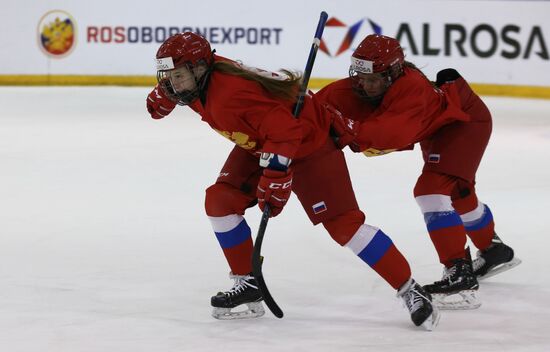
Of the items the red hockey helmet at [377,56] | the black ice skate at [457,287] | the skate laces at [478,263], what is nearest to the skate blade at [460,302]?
the black ice skate at [457,287]

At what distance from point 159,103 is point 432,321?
47.4 inches

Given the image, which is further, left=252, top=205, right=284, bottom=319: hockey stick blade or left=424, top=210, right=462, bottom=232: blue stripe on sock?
left=424, top=210, right=462, bottom=232: blue stripe on sock

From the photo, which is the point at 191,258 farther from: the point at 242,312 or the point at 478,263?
the point at 478,263

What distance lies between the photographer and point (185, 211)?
5.09m

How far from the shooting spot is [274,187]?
310 cm

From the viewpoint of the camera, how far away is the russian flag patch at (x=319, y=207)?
10.7 ft

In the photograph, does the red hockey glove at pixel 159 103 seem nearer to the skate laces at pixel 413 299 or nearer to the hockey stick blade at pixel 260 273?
the hockey stick blade at pixel 260 273

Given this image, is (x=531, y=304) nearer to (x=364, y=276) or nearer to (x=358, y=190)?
(x=364, y=276)

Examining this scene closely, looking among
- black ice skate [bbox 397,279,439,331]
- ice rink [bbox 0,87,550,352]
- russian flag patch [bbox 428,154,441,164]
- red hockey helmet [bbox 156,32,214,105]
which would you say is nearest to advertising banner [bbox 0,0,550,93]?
ice rink [bbox 0,87,550,352]

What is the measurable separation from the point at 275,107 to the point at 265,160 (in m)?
0.16

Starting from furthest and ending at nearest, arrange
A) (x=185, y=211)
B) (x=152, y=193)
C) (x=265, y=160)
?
(x=152, y=193) → (x=185, y=211) → (x=265, y=160)

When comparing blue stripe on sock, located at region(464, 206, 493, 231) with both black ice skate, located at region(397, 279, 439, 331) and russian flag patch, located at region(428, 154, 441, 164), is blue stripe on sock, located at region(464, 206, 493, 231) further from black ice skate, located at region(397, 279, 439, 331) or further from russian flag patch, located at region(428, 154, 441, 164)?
black ice skate, located at region(397, 279, 439, 331)

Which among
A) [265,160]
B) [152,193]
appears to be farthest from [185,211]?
[265,160]

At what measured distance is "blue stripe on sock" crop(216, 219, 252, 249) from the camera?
340 centimetres
